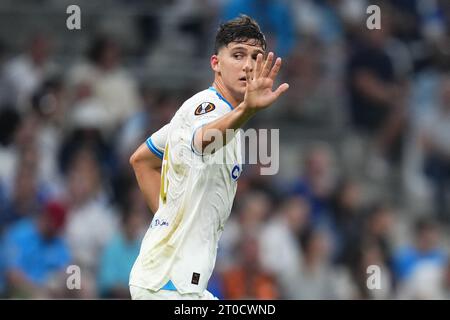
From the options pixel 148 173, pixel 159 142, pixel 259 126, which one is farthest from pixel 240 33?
pixel 259 126

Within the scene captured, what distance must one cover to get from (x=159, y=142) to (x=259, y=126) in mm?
6654

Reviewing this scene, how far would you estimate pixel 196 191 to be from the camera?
5.95 meters

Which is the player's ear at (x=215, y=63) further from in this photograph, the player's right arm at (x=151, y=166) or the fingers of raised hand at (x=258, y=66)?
the player's right arm at (x=151, y=166)

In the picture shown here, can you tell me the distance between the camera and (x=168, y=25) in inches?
565

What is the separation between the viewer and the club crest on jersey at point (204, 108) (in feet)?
19.2

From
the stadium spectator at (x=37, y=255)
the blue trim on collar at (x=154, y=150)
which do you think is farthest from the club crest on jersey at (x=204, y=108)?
the stadium spectator at (x=37, y=255)

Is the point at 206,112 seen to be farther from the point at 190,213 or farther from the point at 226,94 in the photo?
the point at 190,213

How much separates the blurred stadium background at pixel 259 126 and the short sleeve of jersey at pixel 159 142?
12.7 ft

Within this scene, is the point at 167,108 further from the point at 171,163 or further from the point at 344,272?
the point at 171,163

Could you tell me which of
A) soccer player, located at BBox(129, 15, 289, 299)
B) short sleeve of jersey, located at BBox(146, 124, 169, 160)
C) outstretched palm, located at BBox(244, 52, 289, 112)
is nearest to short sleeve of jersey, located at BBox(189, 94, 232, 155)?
soccer player, located at BBox(129, 15, 289, 299)

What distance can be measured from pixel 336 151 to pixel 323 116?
510mm
